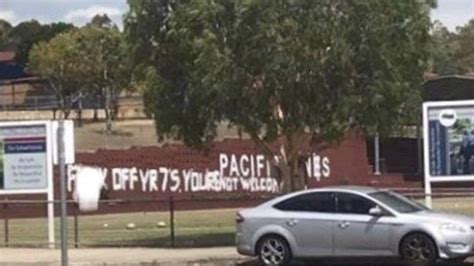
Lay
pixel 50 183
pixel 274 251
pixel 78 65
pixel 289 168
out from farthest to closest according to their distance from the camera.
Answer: pixel 78 65 < pixel 50 183 < pixel 289 168 < pixel 274 251

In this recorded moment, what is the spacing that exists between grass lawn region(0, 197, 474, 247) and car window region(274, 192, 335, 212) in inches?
235

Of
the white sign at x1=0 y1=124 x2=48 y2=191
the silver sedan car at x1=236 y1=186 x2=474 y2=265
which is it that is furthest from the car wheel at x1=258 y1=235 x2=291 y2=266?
the white sign at x1=0 y1=124 x2=48 y2=191

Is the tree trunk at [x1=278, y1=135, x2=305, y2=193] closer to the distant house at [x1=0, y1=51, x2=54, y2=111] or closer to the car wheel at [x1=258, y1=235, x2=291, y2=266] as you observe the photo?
the car wheel at [x1=258, y1=235, x2=291, y2=266]

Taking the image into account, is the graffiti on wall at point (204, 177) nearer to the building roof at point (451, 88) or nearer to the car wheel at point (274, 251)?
the building roof at point (451, 88)

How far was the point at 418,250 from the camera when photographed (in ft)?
71.0

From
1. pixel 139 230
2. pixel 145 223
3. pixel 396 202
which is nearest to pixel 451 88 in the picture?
pixel 145 223

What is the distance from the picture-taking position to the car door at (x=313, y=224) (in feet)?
73.6

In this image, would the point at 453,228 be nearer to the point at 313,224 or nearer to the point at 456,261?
the point at 456,261

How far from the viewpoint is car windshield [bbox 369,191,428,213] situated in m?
22.3

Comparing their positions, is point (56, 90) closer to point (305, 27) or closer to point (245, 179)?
point (245, 179)

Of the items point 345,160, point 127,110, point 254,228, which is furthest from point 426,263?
point 127,110

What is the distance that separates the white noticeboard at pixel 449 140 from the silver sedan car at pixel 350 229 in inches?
247

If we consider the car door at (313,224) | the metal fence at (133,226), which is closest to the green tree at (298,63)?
the metal fence at (133,226)

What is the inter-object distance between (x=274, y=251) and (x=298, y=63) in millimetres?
5025
